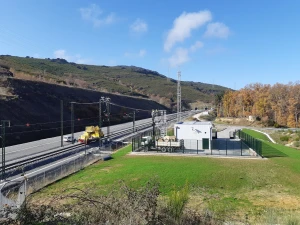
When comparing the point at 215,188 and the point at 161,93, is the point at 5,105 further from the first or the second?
the point at 161,93

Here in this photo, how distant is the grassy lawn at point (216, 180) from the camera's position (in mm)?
16547

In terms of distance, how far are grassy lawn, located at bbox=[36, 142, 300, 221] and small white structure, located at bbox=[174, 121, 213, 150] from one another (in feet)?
18.7

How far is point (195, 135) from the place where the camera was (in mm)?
35531

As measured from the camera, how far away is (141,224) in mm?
6902

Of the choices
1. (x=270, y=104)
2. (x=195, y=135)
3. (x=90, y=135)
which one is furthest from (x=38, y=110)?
(x=270, y=104)

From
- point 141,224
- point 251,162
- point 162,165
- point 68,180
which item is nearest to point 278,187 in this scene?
→ point 251,162

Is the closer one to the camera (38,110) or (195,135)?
(195,135)

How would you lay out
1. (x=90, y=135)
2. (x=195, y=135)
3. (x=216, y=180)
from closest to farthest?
(x=216, y=180) → (x=195, y=135) → (x=90, y=135)

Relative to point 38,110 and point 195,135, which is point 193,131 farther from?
point 38,110

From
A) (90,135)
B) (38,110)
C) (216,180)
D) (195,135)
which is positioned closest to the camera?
(216,180)

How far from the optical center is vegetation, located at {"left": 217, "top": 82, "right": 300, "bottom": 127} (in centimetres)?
9031

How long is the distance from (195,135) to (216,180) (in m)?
14.2

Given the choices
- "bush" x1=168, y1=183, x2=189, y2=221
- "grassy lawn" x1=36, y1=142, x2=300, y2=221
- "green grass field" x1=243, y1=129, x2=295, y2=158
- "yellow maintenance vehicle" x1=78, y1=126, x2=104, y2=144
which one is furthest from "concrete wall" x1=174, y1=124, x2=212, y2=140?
"bush" x1=168, y1=183, x2=189, y2=221

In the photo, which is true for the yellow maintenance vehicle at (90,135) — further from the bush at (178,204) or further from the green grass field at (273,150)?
the bush at (178,204)
